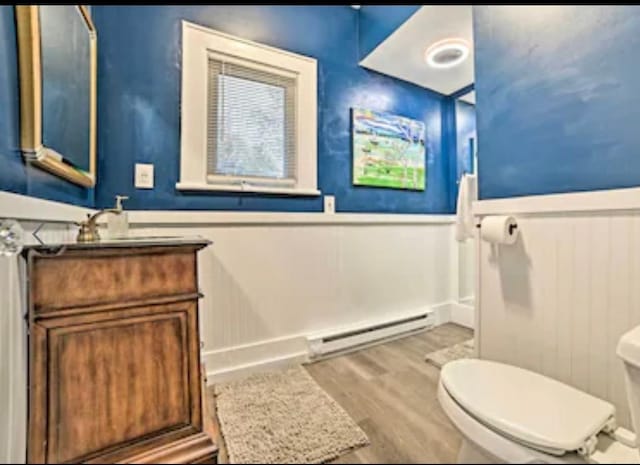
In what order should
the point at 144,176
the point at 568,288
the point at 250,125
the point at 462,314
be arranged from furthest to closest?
the point at 462,314 → the point at 250,125 → the point at 144,176 → the point at 568,288

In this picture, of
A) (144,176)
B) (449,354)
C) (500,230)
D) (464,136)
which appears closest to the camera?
(500,230)

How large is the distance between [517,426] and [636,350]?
31 cm

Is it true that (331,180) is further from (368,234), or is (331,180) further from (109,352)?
(109,352)

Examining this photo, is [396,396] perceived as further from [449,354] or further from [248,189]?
[248,189]

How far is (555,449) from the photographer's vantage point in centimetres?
67

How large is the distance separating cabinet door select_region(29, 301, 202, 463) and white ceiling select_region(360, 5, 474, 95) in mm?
1524

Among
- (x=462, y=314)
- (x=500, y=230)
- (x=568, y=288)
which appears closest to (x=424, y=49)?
(x=500, y=230)

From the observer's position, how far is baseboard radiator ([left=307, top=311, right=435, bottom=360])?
5.87 feet

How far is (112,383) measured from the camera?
2.04 feet

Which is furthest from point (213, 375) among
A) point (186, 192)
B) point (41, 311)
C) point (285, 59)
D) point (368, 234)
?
point (285, 59)

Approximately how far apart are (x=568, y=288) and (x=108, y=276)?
4.70 ft

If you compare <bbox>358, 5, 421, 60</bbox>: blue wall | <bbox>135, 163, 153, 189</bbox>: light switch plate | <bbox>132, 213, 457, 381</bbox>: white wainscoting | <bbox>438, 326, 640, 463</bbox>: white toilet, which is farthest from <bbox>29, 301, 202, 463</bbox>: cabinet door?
<bbox>358, 5, 421, 60</bbox>: blue wall

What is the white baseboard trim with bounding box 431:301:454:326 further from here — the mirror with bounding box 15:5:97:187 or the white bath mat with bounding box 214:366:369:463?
the mirror with bounding box 15:5:97:187

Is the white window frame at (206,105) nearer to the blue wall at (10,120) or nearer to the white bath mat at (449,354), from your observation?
the blue wall at (10,120)
